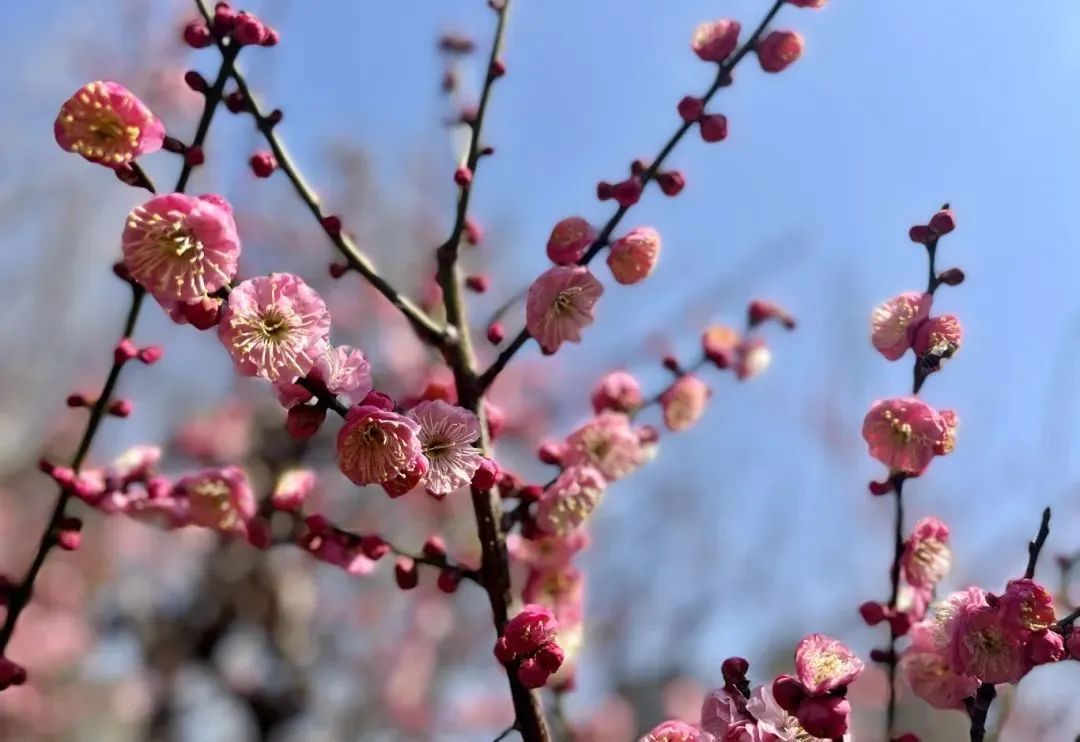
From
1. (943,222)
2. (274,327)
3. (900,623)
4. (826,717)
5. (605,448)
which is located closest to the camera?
(826,717)

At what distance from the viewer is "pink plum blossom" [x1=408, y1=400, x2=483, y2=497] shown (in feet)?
2.73

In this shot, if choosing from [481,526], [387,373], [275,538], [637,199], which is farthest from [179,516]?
[387,373]

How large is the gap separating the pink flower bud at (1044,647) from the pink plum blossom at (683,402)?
0.68 metres

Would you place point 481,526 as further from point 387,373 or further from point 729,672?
point 387,373

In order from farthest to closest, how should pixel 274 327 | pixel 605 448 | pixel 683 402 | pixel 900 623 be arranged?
pixel 683 402, pixel 605 448, pixel 900 623, pixel 274 327

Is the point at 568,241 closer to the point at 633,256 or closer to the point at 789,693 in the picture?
the point at 633,256

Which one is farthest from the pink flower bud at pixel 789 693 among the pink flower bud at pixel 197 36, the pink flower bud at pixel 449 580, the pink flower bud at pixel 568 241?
the pink flower bud at pixel 197 36

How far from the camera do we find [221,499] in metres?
1.14

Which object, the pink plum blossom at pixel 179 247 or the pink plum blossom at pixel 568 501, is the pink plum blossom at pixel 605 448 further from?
→ the pink plum blossom at pixel 179 247

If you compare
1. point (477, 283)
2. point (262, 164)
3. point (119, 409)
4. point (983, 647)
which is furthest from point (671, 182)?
point (119, 409)

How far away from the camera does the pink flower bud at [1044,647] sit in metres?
0.78

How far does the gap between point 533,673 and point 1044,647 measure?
445 millimetres

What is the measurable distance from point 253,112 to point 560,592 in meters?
0.72

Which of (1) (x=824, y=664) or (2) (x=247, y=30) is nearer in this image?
(1) (x=824, y=664)
